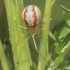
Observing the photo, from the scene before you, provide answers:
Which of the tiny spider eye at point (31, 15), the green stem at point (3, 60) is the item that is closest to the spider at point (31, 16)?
the tiny spider eye at point (31, 15)

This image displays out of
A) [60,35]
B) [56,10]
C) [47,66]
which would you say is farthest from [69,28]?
[56,10]

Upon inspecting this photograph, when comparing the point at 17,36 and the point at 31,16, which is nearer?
the point at 17,36

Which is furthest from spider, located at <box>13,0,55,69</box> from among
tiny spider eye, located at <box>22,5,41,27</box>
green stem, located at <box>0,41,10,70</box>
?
green stem, located at <box>0,41,10,70</box>

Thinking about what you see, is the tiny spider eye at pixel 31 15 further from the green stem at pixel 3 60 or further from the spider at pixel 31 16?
the green stem at pixel 3 60

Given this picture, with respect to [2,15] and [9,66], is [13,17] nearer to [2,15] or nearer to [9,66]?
[9,66]

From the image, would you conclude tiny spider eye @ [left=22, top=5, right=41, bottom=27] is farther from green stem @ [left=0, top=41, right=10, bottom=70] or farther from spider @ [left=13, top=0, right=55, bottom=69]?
green stem @ [left=0, top=41, right=10, bottom=70]

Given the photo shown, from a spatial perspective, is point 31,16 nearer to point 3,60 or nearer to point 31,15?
point 31,15

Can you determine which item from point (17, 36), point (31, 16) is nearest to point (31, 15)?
point (31, 16)
